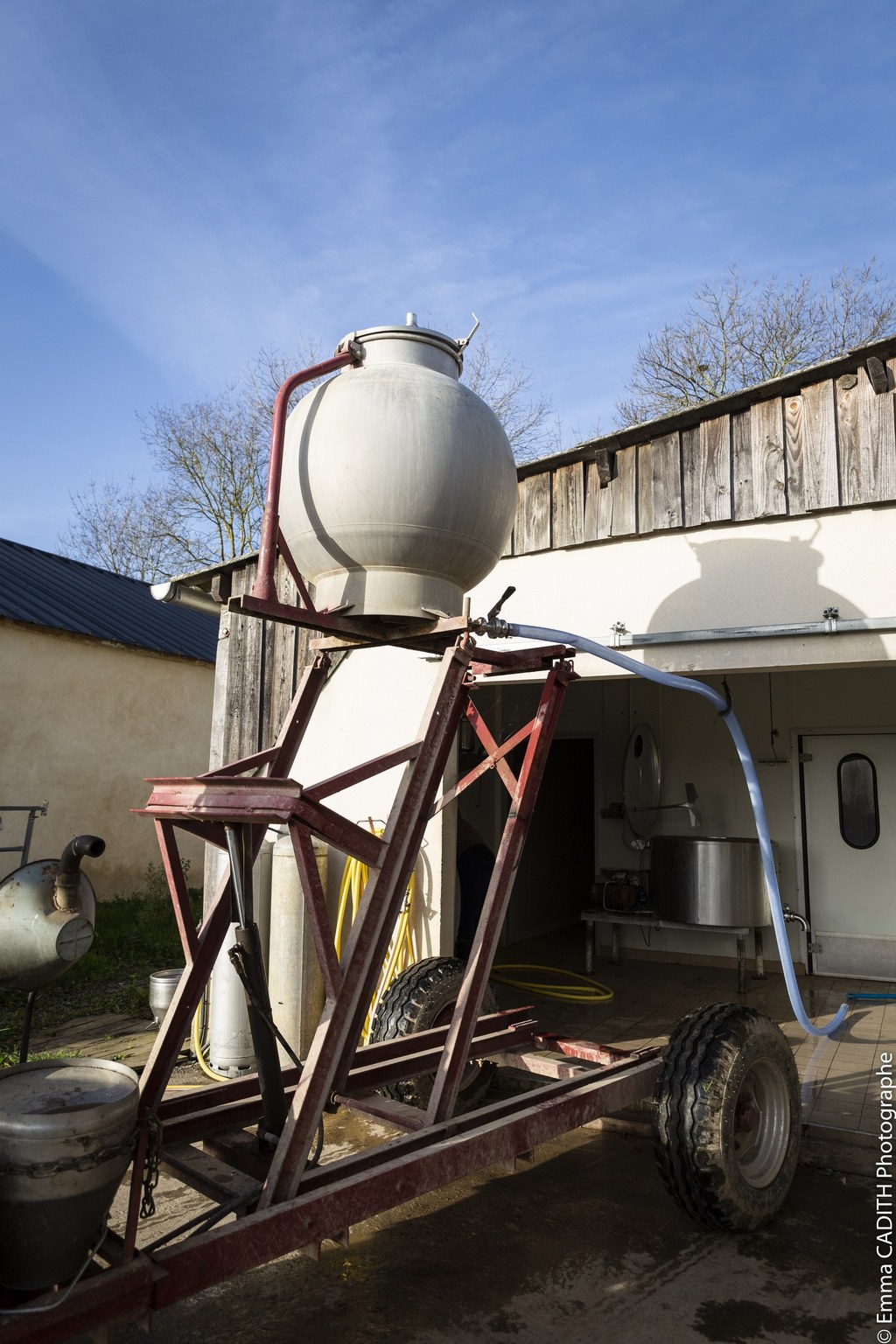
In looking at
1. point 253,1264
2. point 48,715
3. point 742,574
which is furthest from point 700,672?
point 48,715

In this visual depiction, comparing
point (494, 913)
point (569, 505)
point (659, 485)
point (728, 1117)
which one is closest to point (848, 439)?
point (659, 485)

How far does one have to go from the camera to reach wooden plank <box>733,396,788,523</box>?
5.52 m

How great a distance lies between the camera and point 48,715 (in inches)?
451

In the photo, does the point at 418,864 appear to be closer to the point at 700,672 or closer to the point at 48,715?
the point at 700,672

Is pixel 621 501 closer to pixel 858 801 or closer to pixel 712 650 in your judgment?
pixel 712 650

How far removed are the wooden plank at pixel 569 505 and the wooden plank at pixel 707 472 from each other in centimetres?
75

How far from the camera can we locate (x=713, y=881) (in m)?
8.41

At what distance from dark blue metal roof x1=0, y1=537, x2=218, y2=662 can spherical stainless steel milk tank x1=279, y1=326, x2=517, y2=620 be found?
864 cm

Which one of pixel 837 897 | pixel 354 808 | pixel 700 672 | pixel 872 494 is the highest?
pixel 872 494

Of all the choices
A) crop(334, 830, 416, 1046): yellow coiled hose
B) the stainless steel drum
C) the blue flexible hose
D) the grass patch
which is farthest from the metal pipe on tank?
the grass patch

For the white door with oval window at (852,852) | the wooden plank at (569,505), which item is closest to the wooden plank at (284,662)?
the wooden plank at (569,505)

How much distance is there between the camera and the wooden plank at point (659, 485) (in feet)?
19.4

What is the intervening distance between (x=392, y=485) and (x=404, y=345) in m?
0.80

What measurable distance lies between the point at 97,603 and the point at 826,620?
11.3m
